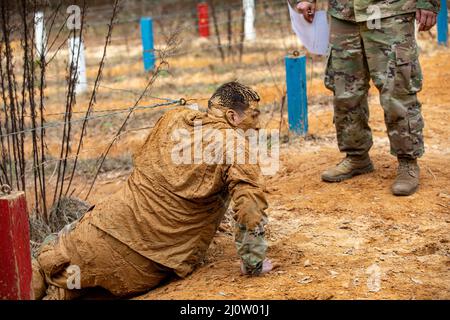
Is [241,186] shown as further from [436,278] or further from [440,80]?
[440,80]

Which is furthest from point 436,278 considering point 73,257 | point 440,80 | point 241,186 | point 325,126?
point 440,80

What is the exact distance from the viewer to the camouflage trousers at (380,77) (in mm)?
4508

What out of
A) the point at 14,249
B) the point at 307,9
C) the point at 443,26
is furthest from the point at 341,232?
the point at 443,26

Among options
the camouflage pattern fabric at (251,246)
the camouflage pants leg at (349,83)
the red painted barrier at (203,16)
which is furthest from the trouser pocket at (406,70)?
the red painted barrier at (203,16)

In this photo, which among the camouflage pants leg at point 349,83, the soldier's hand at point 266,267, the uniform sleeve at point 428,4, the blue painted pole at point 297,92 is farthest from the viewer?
the blue painted pole at point 297,92

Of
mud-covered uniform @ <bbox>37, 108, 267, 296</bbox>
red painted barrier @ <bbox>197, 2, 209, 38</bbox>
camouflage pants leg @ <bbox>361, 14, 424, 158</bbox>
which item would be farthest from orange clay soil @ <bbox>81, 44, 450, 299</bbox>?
red painted barrier @ <bbox>197, 2, 209, 38</bbox>

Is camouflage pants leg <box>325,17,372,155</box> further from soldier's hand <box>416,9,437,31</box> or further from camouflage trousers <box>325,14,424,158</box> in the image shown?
soldier's hand <box>416,9,437,31</box>

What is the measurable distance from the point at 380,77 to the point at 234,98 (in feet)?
4.21

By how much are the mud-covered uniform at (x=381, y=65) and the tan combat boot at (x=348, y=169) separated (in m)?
0.19

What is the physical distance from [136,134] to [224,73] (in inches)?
133

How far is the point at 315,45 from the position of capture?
5.05 metres

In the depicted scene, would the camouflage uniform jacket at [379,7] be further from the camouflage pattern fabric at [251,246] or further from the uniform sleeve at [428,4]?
the camouflage pattern fabric at [251,246]

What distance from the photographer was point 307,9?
501 cm

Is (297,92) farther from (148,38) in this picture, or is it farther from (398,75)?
(148,38)
